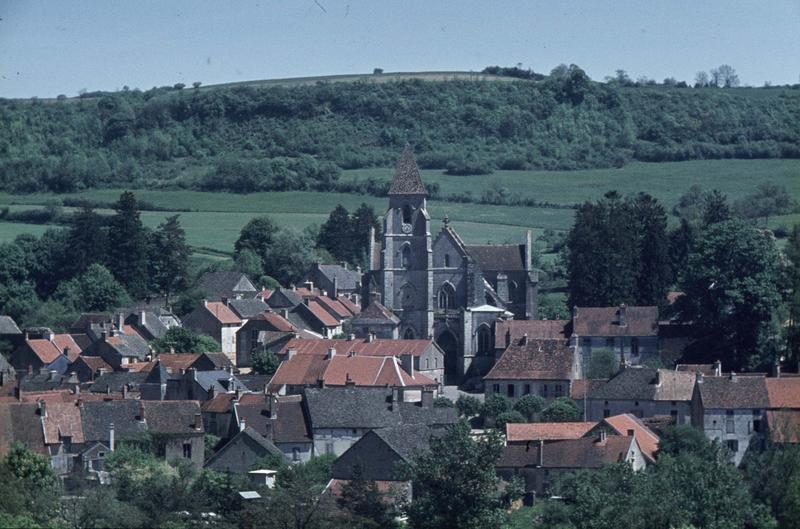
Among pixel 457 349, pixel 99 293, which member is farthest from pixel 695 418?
pixel 99 293

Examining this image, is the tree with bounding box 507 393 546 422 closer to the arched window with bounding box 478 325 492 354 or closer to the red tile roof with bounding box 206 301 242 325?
the arched window with bounding box 478 325 492 354

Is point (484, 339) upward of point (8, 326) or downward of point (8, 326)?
downward

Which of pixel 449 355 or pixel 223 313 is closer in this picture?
pixel 449 355

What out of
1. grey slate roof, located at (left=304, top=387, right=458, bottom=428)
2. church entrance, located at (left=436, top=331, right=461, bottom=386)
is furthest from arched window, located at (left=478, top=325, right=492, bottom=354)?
grey slate roof, located at (left=304, top=387, right=458, bottom=428)

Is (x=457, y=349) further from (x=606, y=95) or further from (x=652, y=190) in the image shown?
(x=606, y=95)

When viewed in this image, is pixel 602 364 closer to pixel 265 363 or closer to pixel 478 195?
pixel 265 363

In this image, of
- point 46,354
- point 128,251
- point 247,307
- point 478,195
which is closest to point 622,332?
point 247,307
